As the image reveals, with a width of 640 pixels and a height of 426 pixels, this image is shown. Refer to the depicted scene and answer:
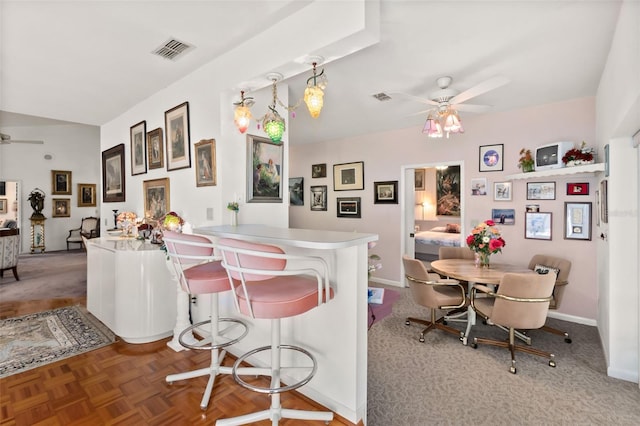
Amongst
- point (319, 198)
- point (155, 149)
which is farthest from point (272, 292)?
point (319, 198)

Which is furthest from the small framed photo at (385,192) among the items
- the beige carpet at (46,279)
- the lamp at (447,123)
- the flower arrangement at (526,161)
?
the beige carpet at (46,279)

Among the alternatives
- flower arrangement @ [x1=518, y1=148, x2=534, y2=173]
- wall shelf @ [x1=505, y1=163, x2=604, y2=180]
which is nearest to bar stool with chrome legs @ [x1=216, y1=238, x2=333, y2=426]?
wall shelf @ [x1=505, y1=163, x2=604, y2=180]

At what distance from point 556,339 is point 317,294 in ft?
9.98

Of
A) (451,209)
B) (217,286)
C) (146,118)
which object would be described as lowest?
(217,286)

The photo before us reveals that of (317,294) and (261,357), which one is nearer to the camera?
(317,294)

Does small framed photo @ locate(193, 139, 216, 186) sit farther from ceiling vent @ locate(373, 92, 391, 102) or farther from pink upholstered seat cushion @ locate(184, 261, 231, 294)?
ceiling vent @ locate(373, 92, 391, 102)

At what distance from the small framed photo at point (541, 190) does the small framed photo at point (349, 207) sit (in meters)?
2.63

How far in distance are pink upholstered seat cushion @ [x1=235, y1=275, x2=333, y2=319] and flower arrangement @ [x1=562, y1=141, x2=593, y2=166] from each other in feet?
10.7

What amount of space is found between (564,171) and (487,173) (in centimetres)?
101

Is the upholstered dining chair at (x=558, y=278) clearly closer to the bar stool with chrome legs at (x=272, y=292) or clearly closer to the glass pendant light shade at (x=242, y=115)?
the bar stool with chrome legs at (x=272, y=292)

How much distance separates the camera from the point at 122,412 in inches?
78.5

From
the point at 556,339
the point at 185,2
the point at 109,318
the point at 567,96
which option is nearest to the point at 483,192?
the point at 567,96

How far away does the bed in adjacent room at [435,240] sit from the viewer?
6.62 meters

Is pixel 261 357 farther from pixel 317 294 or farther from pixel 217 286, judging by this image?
pixel 317 294
